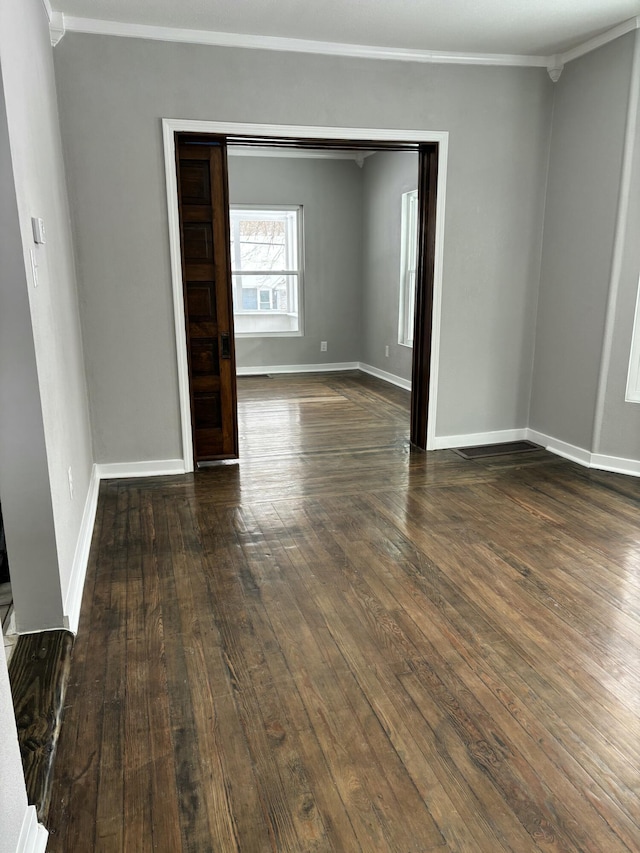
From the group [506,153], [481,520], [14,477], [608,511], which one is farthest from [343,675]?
[506,153]

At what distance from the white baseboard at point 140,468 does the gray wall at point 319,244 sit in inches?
164

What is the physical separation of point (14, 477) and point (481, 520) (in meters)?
2.40

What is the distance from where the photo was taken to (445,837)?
1.51 m

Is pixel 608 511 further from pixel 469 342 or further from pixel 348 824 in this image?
pixel 348 824

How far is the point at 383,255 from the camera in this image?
767cm

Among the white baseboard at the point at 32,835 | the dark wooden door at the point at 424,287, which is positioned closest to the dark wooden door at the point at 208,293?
the dark wooden door at the point at 424,287

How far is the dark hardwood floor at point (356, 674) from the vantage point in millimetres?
1580

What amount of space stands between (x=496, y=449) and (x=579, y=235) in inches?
65.0

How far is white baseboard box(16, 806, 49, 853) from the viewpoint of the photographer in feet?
4.46

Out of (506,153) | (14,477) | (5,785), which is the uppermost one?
(506,153)

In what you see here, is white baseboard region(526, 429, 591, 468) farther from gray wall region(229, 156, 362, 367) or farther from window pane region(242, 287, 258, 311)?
window pane region(242, 287, 258, 311)

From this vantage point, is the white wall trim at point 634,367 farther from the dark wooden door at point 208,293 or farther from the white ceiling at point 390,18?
the dark wooden door at point 208,293

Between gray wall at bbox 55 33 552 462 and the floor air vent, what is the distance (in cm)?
19

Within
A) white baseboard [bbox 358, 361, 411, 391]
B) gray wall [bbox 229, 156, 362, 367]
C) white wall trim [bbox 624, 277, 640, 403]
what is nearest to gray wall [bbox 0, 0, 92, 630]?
white wall trim [bbox 624, 277, 640, 403]
